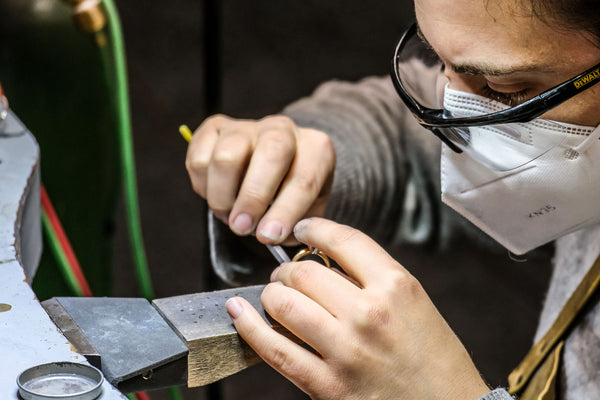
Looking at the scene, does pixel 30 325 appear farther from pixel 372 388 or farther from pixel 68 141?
pixel 68 141

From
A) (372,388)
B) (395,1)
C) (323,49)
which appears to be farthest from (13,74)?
(395,1)

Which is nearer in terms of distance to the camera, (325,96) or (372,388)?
(372,388)

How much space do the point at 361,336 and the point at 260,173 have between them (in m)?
0.30

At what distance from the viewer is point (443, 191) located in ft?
3.07

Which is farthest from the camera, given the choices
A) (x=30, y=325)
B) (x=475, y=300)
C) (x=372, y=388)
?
(x=475, y=300)

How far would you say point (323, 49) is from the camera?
10.1 feet

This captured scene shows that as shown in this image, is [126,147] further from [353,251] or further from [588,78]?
[588,78]

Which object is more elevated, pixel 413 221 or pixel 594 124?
pixel 594 124

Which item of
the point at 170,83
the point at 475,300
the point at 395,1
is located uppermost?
the point at 395,1

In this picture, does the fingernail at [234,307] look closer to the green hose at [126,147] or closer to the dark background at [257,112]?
the green hose at [126,147]

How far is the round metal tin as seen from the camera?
524 mm

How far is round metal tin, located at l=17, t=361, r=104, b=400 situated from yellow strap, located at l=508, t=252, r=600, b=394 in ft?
1.91

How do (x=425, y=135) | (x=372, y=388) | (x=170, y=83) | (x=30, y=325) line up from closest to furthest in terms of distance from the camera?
(x=30, y=325) → (x=372, y=388) → (x=425, y=135) → (x=170, y=83)

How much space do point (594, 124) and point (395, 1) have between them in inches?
97.8
